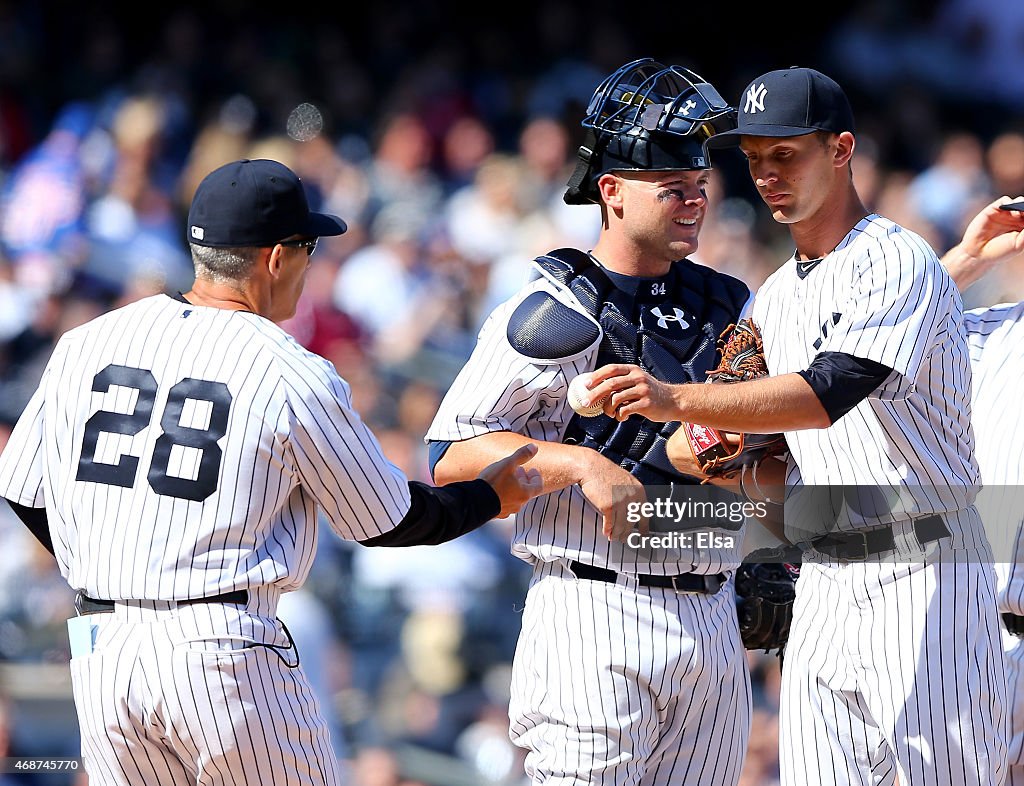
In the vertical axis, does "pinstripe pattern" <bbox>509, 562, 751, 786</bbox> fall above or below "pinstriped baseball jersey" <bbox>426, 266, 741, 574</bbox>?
below

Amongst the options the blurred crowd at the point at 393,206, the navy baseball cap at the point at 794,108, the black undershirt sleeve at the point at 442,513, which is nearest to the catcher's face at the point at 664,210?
the navy baseball cap at the point at 794,108

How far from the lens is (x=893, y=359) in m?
2.85

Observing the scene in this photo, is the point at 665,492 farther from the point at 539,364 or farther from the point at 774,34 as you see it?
the point at 774,34

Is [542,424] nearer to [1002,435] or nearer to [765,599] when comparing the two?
[765,599]

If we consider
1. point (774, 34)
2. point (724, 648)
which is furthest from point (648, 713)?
point (774, 34)

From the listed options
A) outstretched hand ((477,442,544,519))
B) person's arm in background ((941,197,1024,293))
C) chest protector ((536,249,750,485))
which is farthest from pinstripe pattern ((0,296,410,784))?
person's arm in background ((941,197,1024,293))

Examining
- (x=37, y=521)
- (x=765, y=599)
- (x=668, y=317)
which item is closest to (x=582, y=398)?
(x=668, y=317)

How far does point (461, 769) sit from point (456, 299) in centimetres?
274

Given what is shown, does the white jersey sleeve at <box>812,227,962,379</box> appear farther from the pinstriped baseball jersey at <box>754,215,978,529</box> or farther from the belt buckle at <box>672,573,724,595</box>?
the belt buckle at <box>672,573,724,595</box>

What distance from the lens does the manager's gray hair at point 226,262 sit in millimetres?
2906

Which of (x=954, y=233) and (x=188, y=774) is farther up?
(x=954, y=233)

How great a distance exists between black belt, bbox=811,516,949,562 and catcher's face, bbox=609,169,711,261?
76 cm

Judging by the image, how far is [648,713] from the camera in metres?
3.20
